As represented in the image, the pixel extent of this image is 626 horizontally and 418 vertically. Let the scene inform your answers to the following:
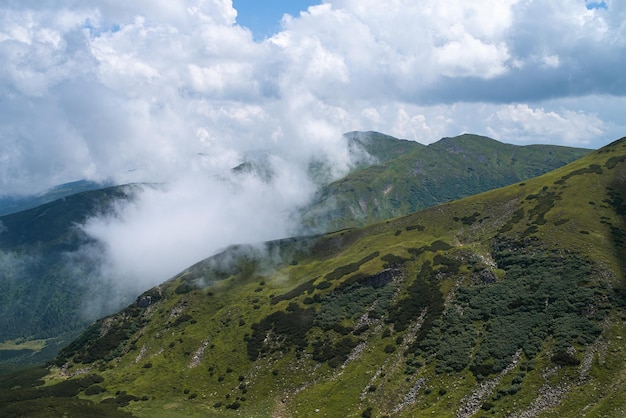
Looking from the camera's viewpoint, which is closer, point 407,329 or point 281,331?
point 407,329

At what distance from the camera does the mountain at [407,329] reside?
7781 cm

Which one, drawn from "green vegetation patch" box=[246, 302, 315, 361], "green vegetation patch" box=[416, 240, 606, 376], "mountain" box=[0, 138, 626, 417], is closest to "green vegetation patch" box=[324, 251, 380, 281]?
"mountain" box=[0, 138, 626, 417]

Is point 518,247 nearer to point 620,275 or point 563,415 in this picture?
point 620,275

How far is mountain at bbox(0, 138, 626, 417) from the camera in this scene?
A: 77812mm

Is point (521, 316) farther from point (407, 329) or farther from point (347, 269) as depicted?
point (347, 269)

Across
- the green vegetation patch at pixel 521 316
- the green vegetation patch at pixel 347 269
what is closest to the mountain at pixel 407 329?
the green vegetation patch at pixel 521 316

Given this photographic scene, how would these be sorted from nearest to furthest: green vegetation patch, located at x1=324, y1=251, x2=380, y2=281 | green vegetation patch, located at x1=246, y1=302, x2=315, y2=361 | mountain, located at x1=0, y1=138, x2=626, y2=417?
1. mountain, located at x1=0, y1=138, x2=626, y2=417
2. green vegetation patch, located at x1=246, y1=302, x2=315, y2=361
3. green vegetation patch, located at x1=324, y1=251, x2=380, y2=281

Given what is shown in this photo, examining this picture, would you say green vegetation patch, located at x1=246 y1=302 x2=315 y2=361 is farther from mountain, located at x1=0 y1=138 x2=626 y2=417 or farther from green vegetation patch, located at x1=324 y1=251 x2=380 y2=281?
green vegetation patch, located at x1=324 y1=251 x2=380 y2=281

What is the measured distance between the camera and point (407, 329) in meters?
103

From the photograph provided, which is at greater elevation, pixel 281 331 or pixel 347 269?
pixel 347 269

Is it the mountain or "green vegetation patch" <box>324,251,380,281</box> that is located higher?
"green vegetation patch" <box>324,251,380,281</box>

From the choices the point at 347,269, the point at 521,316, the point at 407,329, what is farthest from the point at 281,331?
the point at 521,316

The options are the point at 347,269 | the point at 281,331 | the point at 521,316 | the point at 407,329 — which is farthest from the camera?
the point at 347,269

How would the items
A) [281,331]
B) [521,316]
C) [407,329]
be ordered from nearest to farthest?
[521,316], [407,329], [281,331]
